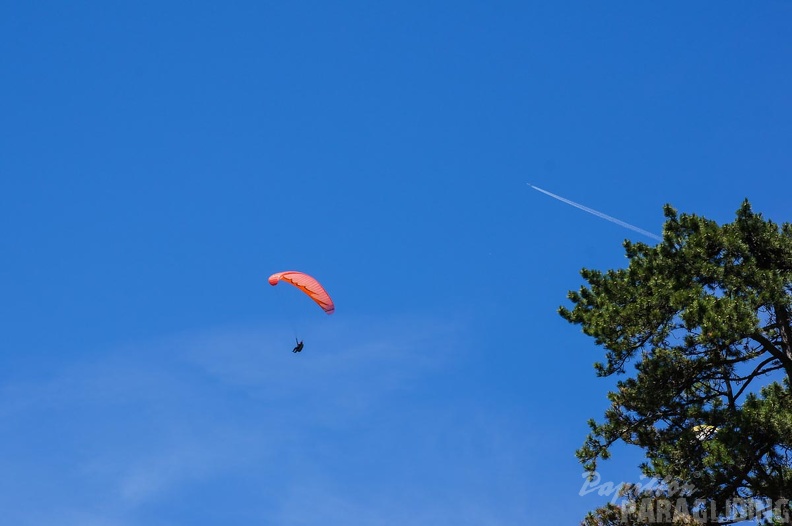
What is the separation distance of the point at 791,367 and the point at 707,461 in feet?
12.7

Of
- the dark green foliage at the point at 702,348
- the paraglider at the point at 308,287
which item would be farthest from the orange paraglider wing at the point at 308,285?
the dark green foliage at the point at 702,348

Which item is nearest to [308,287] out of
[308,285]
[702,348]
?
[308,285]

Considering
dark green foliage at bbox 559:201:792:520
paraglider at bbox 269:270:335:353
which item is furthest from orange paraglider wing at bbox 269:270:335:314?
dark green foliage at bbox 559:201:792:520

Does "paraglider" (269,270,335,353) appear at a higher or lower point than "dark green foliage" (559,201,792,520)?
higher

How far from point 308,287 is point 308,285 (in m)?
0.20

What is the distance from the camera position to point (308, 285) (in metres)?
43.2

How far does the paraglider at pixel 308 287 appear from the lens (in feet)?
140

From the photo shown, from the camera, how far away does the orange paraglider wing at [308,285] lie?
42844 millimetres

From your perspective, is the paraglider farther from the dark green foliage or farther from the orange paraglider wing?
the dark green foliage

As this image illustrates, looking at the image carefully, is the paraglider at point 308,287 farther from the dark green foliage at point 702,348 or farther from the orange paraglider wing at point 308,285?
the dark green foliage at point 702,348

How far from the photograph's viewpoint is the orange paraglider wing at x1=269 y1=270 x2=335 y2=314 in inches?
1687

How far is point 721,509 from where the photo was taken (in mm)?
28156

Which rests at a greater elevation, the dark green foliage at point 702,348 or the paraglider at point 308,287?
the paraglider at point 308,287

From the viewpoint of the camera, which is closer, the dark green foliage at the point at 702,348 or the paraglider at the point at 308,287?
the dark green foliage at the point at 702,348
